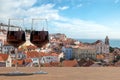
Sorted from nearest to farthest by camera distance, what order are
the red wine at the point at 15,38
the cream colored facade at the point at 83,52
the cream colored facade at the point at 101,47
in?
the red wine at the point at 15,38 < the cream colored facade at the point at 83,52 < the cream colored facade at the point at 101,47

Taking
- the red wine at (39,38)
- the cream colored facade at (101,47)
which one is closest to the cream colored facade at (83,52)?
the cream colored facade at (101,47)

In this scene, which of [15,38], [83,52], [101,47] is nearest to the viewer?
[15,38]

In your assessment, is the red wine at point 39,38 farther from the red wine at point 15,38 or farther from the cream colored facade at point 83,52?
the cream colored facade at point 83,52

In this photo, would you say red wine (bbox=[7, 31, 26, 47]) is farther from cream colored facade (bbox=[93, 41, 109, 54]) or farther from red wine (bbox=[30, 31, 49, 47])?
cream colored facade (bbox=[93, 41, 109, 54])

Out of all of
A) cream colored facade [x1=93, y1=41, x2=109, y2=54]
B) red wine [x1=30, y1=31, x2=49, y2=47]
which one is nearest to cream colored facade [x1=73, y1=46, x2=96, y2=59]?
cream colored facade [x1=93, y1=41, x2=109, y2=54]

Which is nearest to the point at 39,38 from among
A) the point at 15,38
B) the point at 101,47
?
the point at 15,38

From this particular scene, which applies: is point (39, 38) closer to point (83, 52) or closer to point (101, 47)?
point (83, 52)

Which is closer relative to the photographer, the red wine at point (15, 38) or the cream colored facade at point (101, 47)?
the red wine at point (15, 38)

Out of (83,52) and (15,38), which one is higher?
(15,38)
